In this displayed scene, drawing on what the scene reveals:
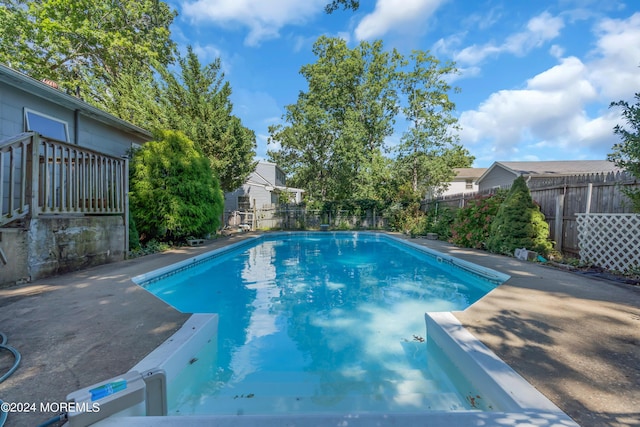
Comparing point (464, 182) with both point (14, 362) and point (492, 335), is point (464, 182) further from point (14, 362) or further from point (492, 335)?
point (14, 362)

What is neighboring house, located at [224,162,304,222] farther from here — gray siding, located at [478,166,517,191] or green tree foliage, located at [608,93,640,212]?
green tree foliage, located at [608,93,640,212]

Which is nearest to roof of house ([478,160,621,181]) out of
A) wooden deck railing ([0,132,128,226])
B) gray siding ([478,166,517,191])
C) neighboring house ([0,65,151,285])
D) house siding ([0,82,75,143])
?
gray siding ([478,166,517,191])

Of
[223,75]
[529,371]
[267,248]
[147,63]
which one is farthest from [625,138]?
[147,63]

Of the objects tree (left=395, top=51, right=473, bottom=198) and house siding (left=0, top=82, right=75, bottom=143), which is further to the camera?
tree (left=395, top=51, right=473, bottom=198)

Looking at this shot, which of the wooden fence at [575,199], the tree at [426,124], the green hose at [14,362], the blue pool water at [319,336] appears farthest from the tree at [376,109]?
the green hose at [14,362]

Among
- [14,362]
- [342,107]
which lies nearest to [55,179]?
[14,362]

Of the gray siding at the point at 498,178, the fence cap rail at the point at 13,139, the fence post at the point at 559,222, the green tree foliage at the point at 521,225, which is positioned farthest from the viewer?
the gray siding at the point at 498,178

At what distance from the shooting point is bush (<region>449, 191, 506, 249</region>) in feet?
27.8

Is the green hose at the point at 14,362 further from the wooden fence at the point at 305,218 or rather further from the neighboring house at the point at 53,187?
the wooden fence at the point at 305,218

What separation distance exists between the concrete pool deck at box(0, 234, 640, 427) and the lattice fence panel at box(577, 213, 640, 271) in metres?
1.14

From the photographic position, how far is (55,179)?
16.3 ft

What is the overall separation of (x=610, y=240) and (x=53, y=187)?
998 centimetres

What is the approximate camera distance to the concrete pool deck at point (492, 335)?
1.71 metres

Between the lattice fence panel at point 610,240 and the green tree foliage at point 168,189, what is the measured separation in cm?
960
